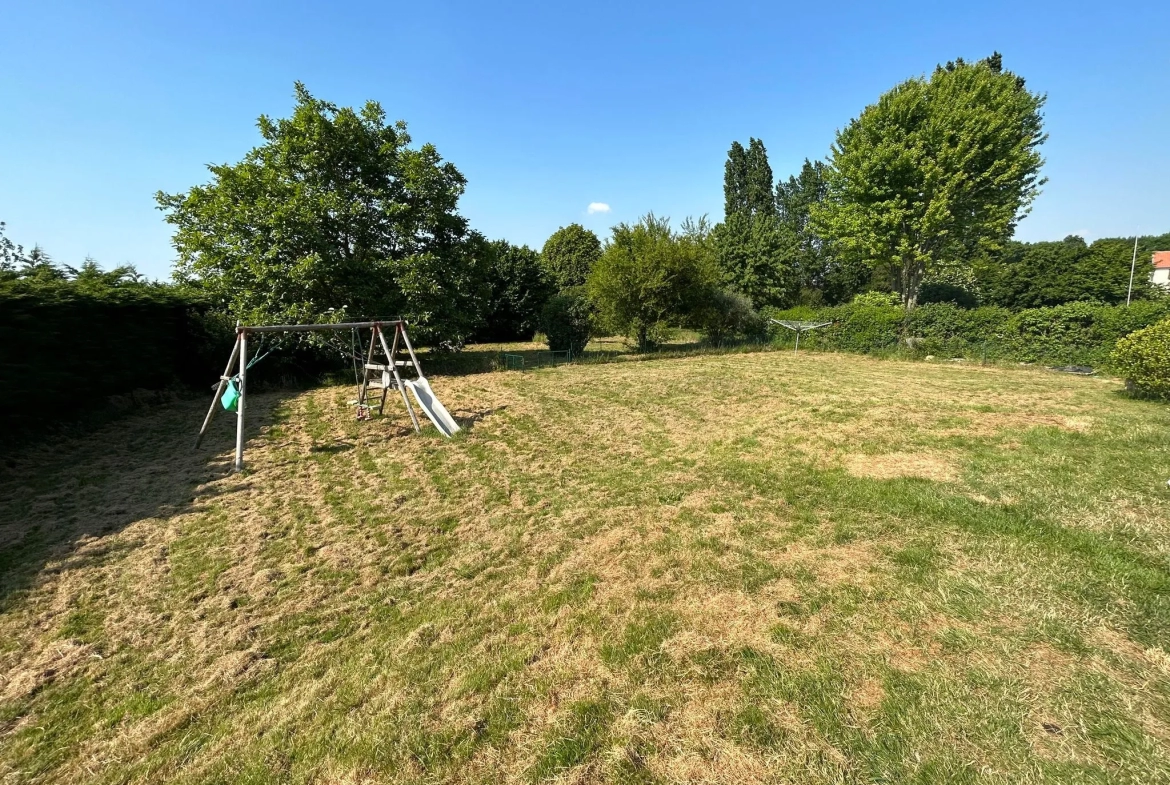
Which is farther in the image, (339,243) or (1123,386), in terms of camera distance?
(339,243)

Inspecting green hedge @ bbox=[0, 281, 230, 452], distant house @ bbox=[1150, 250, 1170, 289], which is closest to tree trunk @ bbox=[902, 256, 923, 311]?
green hedge @ bbox=[0, 281, 230, 452]

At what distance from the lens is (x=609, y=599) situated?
3.60 m

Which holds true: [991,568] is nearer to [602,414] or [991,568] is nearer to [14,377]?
[602,414]

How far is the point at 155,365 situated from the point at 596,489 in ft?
35.2

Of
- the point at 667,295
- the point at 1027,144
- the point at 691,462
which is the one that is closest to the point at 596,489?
the point at 691,462

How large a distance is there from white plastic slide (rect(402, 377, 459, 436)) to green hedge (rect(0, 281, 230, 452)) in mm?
5170

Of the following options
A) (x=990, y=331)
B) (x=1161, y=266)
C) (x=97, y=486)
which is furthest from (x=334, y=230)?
(x=1161, y=266)

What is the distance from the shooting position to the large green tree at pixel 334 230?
12.2 meters

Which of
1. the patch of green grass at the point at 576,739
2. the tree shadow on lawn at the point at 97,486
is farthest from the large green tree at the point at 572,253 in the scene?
the patch of green grass at the point at 576,739

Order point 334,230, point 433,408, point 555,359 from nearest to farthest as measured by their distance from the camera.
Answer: point 433,408
point 334,230
point 555,359

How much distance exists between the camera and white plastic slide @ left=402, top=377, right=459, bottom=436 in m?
8.14

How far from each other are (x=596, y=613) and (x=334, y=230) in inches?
552

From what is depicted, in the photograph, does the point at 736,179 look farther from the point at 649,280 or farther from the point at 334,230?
the point at 334,230

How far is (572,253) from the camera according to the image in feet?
118
